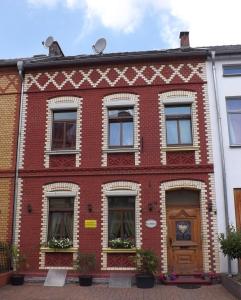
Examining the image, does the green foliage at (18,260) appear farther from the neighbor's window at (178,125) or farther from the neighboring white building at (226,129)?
the neighboring white building at (226,129)

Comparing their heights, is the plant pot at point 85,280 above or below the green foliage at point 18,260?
below

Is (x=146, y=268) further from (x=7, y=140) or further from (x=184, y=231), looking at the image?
(x=7, y=140)

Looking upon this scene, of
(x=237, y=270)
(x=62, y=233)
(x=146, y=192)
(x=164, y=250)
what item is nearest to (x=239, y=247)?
(x=237, y=270)

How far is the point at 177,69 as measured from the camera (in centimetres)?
1304

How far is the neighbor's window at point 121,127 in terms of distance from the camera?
12.8 metres

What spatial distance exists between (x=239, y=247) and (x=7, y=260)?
24.2ft

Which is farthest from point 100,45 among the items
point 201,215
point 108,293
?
point 108,293

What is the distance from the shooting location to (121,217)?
12.2m

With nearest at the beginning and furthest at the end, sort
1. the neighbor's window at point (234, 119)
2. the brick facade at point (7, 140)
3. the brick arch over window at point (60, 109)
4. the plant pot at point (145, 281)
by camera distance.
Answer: the plant pot at point (145, 281), the neighbor's window at point (234, 119), the brick facade at point (7, 140), the brick arch over window at point (60, 109)

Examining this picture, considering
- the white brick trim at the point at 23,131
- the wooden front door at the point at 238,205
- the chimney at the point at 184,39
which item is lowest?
the wooden front door at the point at 238,205

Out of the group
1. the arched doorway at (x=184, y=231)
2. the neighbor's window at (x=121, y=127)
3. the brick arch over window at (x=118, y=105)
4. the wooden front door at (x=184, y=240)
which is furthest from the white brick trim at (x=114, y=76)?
the wooden front door at (x=184, y=240)

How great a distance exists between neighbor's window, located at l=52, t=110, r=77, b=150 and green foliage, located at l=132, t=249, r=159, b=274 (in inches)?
176

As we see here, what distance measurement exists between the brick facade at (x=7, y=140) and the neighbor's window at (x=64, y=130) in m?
1.43

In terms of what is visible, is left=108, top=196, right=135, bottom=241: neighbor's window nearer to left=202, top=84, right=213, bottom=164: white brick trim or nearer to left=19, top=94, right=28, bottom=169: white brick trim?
left=202, top=84, right=213, bottom=164: white brick trim
